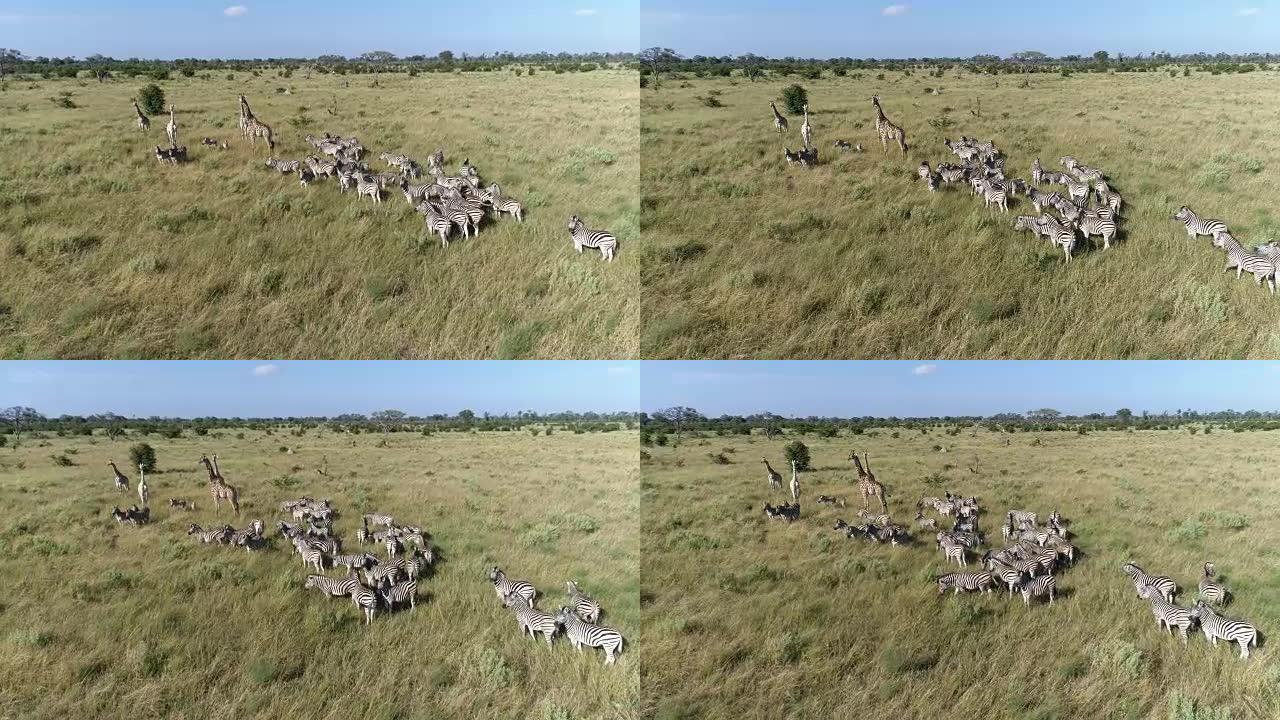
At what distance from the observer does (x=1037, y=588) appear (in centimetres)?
1034

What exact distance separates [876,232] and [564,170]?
278 inches

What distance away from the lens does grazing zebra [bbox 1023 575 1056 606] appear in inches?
402

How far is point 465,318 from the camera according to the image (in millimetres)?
10078

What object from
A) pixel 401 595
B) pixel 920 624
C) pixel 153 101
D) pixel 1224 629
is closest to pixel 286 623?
pixel 401 595

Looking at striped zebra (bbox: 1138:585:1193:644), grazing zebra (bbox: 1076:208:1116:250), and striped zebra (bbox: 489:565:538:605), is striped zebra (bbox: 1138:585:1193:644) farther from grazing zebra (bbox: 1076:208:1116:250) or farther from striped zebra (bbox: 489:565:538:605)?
striped zebra (bbox: 489:565:538:605)

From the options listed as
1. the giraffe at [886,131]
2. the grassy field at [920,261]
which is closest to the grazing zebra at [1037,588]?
the grassy field at [920,261]

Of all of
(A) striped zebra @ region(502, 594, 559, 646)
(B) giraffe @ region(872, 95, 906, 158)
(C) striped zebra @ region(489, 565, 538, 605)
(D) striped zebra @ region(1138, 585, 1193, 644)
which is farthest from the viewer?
(B) giraffe @ region(872, 95, 906, 158)

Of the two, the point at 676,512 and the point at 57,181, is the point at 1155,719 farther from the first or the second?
the point at 57,181

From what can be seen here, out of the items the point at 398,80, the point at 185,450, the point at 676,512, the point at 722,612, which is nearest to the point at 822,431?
the point at 676,512

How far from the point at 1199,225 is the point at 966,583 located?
7527 millimetres

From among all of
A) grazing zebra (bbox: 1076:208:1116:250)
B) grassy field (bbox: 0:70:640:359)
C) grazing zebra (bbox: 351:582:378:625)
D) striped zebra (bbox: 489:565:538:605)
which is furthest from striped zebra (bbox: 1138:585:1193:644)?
grazing zebra (bbox: 351:582:378:625)

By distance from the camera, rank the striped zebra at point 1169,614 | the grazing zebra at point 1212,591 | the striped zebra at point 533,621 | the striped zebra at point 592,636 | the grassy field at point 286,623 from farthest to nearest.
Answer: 1. the grazing zebra at point 1212,591
2. the striped zebra at point 533,621
3. the striped zebra at point 1169,614
4. the striped zebra at point 592,636
5. the grassy field at point 286,623

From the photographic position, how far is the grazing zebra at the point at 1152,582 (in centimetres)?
1006

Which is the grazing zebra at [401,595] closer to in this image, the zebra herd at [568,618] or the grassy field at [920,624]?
the zebra herd at [568,618]
